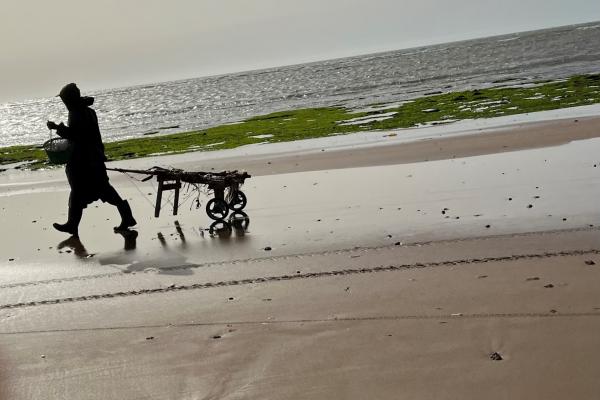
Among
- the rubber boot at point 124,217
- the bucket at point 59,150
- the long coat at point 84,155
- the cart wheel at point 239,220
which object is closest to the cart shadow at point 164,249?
the cart wheel at point 239,220

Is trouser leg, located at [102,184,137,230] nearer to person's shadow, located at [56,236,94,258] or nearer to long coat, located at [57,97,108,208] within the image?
long coat, located at [57,97,108,208]

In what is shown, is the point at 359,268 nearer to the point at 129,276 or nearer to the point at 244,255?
the point at 244,255

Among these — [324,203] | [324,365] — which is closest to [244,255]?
[324,203]

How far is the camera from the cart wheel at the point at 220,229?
37.0 ft

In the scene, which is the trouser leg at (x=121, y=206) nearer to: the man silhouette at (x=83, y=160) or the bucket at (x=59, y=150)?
the man silhouette at (x=83, y=160)

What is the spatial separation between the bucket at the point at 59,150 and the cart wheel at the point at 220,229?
2.42m

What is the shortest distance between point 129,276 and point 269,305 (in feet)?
8.53

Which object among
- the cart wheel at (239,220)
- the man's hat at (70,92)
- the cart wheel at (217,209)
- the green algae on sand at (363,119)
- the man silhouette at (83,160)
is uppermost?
the man's hat at (70,92)

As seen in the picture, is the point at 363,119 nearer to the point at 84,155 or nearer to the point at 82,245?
the point at 84,155

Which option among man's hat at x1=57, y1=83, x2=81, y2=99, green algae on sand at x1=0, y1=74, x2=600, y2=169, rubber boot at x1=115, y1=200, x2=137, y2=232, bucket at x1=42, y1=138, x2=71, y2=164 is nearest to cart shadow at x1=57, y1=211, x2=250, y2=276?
rubber boot at x1=115, y1=200, x2=137, y2=232

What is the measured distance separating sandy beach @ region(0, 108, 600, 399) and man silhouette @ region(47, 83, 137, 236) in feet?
1.65

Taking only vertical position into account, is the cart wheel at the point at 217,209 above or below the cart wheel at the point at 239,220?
above

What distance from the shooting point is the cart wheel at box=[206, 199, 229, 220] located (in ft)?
39.4

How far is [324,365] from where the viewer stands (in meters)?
5.65
